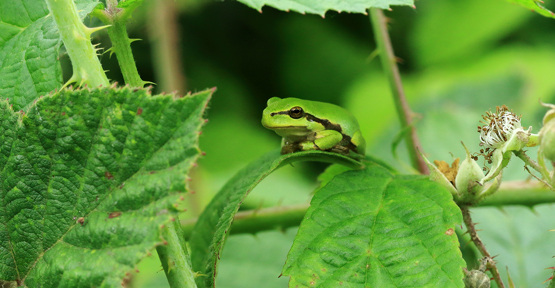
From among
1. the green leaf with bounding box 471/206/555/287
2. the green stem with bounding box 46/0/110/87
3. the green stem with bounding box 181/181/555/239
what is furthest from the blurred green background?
the green stem with bounding box 46/0/110/87

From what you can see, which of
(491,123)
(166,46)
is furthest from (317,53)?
(491,123)

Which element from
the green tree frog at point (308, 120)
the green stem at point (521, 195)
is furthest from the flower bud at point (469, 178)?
the green tree frog at point (308, 120)

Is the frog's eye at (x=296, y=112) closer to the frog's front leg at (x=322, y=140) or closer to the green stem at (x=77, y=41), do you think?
the frog's front leg at (x=322, y=140)

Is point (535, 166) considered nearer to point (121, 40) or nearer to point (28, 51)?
point (121, 40)

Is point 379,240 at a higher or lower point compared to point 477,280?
higher

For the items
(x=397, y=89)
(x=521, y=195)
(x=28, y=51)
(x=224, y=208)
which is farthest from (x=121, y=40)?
(x=521, y=195)

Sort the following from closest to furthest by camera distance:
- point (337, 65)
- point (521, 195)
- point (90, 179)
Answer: point (90, 179) < point (521, 195) < point (337, 65)

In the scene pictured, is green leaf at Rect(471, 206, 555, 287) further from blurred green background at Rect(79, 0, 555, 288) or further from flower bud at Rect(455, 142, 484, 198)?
blurred green background at Rect(79, 0, 555, 288)
